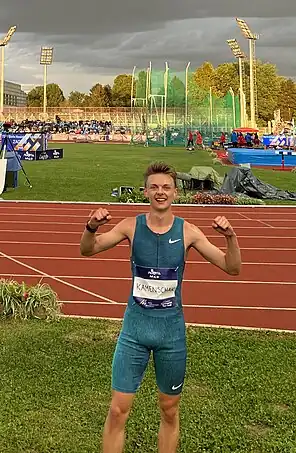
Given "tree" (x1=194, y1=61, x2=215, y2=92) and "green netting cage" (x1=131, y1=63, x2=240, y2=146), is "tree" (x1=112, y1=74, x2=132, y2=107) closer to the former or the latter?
"tree" (x1=194, y1=61, x2=215, y2=92)

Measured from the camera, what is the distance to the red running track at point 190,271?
722 cm

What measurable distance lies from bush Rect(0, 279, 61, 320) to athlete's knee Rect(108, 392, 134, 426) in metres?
3.37

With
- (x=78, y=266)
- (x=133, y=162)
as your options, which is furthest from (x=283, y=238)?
(x=133, y=162)

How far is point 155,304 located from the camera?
331 centimetres

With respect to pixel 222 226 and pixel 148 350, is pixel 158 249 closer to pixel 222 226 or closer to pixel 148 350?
pixel 222 226

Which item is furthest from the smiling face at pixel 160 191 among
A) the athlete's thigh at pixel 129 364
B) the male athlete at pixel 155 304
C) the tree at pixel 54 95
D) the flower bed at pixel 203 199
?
the tree at pixel 54 95

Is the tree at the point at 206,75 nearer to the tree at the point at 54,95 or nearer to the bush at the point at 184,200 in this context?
the tree at the point at 54,95

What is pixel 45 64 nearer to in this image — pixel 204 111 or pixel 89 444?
pixel 204 111

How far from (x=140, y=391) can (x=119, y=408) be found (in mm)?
1550

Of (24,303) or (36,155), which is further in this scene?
(36,155)

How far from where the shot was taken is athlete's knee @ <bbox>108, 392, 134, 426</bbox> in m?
3.28

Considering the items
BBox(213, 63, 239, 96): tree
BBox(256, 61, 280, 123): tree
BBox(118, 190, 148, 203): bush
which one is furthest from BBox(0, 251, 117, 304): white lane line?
BBox(213, 63, 239, 96): tree

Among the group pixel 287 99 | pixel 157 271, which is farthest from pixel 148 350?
pixel 287 99

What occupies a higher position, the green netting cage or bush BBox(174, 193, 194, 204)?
the green netting cage
